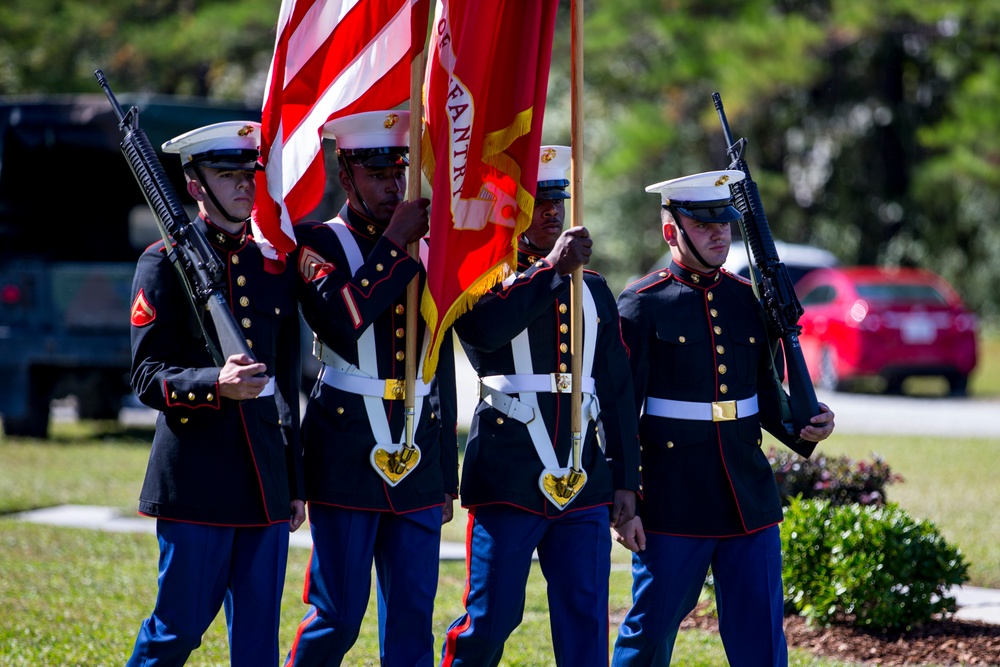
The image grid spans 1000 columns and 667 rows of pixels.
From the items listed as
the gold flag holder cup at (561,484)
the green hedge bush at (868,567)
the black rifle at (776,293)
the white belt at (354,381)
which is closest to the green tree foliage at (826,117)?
the green hedge bush at (868,567)

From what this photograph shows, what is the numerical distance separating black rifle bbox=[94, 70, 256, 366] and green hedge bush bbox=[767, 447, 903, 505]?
3798 mm

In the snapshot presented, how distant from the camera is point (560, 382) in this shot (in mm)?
5059

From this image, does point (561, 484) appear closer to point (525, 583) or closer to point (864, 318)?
point (525, 583)

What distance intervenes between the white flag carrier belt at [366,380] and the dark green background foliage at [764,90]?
44.0ft

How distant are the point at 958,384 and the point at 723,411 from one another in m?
14.7

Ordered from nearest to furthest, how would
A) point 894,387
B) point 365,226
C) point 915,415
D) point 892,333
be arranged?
point 365,226, point 915,415, point 892,333, point 894,387

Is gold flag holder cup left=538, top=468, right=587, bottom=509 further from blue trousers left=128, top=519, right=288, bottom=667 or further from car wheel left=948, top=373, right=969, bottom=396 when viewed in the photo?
car wheel left=948, top=373, right=969, bottom=396

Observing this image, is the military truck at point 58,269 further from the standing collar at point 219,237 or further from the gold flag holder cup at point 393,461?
the gold flag holder cup at point 393,461

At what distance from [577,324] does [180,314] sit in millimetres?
1358

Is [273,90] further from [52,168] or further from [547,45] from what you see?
[52,168]

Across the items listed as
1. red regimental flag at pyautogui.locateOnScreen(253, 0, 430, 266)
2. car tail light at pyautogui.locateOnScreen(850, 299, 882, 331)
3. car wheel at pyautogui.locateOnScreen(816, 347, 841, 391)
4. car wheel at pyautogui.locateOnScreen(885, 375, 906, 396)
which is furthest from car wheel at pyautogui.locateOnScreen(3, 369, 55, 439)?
car wheel at pyautogui.locateOnScreen(885, 375, 906, 396)

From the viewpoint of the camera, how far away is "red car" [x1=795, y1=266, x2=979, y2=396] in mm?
18297

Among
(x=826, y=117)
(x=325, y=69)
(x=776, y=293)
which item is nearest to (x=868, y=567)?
(x=776, y=293)

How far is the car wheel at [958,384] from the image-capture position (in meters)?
18.8
